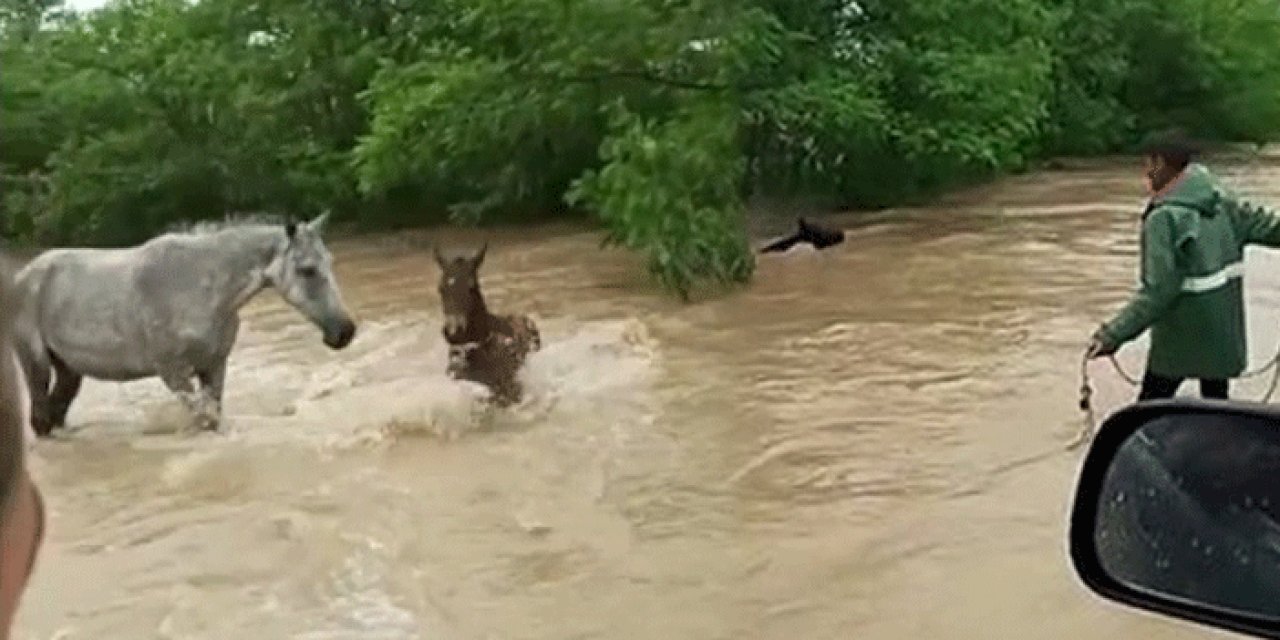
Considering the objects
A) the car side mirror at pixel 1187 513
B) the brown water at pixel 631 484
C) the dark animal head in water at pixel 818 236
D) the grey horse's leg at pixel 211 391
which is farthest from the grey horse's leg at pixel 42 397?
the car side mirror at pixel 1187 513

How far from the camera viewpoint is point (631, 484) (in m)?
9.62

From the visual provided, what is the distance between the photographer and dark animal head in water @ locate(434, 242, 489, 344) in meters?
10.8

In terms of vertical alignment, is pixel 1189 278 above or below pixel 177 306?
above

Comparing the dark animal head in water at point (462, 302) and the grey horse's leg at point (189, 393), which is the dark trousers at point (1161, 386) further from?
the grey horse's leg at point (189, 393)

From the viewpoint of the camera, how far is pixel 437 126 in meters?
20.4

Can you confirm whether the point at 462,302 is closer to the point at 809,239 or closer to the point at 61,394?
the point at 61,394

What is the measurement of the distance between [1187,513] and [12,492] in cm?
101

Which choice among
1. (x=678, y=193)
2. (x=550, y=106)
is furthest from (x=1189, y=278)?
(x=550, y=106)

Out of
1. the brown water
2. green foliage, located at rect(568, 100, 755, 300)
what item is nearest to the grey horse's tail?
the brown water

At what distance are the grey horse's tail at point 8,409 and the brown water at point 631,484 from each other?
20.0 ft

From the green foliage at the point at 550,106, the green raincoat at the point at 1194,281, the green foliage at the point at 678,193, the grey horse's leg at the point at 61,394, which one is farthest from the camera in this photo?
the green foliage at the point at 550,106

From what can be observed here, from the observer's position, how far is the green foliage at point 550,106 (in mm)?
19250

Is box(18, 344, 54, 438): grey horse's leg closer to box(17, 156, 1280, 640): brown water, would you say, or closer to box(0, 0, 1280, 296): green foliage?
box(17, 156, 1280, 640): brown water

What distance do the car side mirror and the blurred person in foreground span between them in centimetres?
95
